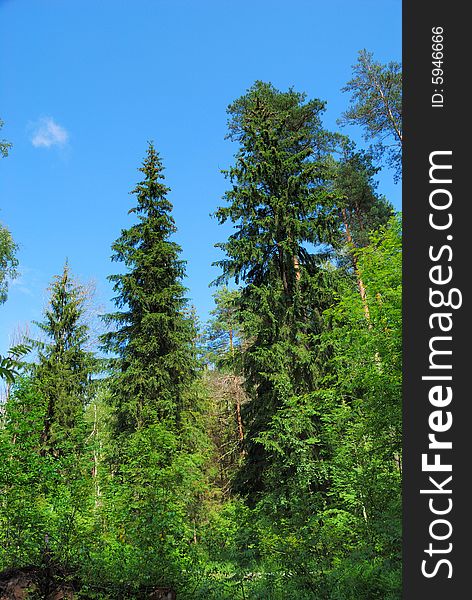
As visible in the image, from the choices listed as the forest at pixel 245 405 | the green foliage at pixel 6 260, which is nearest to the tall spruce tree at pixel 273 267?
the forest at pixel 245 405

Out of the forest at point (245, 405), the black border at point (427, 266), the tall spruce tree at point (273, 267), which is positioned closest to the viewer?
the black border at point (427, 266)

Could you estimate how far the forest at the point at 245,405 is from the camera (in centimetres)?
613

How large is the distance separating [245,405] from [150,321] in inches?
178

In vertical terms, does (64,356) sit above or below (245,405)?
above

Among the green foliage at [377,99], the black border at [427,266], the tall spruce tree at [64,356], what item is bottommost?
the black border at [427,266]

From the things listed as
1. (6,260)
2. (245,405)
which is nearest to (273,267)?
(245,405)

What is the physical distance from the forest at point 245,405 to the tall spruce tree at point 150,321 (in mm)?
63

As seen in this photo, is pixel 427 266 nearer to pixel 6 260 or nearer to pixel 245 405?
pixel 245 405

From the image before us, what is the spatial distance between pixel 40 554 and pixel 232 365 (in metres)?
8.21

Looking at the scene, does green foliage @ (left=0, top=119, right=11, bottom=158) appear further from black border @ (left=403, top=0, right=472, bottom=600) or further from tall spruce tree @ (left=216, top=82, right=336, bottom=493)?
black border @ (left=403, top=0, right=472, bottom=600)

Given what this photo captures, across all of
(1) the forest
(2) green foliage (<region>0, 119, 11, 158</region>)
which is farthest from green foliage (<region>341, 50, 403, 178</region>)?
(2) green foliage (<region>0, 119, 11, 158</region>)

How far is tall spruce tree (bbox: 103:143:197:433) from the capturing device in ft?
52.0

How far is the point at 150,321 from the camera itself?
16.4 metres

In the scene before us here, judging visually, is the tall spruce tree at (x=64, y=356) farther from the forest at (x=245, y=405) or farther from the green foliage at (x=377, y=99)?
the green foliage at (x=377, y=99)
